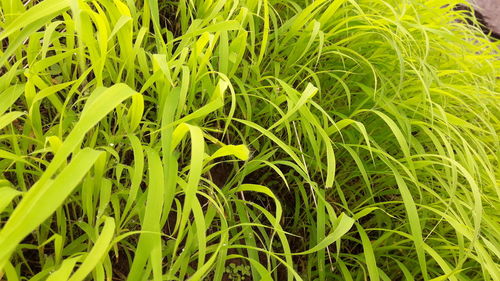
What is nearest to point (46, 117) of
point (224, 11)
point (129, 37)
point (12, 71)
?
point (12, 71)

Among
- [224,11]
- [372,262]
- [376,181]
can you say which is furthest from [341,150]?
[224,11]

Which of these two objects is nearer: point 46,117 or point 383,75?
point 46,117

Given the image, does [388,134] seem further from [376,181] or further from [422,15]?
[422,15]

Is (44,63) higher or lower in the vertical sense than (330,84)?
higher

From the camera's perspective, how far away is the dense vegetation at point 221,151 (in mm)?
558

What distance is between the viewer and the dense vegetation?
56 cm

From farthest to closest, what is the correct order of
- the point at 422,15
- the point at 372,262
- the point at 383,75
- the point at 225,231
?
the point at 422,15, the point at 383,75, the point at 372,262, the point at 225,231

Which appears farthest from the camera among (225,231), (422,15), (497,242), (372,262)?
(422,15)

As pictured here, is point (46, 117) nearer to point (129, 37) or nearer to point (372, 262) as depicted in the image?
point (129, 37)

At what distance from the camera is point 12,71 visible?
0.68m

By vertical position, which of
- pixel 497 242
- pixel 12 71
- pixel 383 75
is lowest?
pixel 497 242

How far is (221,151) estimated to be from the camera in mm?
597

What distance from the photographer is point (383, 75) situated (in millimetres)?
972

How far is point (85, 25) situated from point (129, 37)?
7 centimetres
